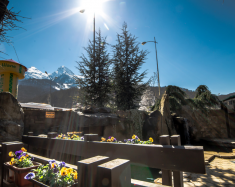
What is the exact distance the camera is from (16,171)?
6.76 feet

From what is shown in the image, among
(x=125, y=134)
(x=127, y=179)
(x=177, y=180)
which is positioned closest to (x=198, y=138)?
(x=125, y=134)

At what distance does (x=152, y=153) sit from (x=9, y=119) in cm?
457

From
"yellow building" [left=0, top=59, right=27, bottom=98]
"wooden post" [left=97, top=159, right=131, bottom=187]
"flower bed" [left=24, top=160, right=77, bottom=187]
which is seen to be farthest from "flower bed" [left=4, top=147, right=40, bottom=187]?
"yellow building" [left=0, top=59, right=27, bottom=98]

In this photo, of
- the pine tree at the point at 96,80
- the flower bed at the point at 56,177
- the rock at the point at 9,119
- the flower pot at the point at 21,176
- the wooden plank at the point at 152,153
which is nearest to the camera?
the flower bed at the point at 56,177

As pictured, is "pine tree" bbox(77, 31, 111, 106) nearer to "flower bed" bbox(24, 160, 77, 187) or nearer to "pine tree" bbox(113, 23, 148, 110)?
"pine tree" bbox(113, 23, 148, 110)

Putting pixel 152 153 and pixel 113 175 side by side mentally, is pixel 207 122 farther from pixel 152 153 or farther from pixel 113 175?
pixel 113 175

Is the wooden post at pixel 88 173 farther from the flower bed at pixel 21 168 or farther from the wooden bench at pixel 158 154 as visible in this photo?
the flower bed at pixel 21 168

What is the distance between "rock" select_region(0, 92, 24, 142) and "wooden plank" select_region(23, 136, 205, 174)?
209cm

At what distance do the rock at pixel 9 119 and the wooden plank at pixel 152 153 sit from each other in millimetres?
2091

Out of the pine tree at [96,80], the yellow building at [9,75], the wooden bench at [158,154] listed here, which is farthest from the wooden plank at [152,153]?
the pine tree at [96,80]

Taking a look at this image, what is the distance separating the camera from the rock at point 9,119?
4.20 metres

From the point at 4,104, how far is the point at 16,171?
327 cm

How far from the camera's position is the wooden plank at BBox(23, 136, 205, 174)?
1775mm

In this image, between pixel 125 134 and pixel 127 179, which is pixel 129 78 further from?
pixel 127 179
